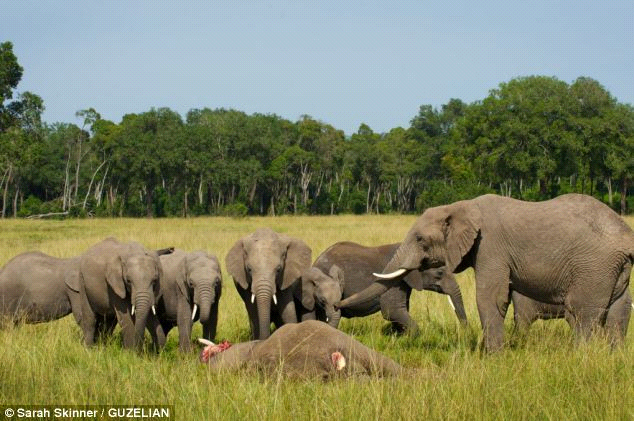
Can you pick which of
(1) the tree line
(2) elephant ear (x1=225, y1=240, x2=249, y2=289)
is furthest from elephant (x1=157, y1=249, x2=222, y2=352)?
(1) the tree line

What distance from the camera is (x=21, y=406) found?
5816mm

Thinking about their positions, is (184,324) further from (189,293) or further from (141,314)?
(141,314)

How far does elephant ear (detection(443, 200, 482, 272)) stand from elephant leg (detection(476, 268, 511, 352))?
1.05ft

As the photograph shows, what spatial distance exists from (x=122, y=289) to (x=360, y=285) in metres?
3.56

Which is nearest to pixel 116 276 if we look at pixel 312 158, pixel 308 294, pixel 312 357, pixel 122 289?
pixel 122 289

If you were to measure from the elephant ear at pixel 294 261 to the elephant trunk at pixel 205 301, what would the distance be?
0.97 metres

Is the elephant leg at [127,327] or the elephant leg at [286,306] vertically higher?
the elephant leg at [286,306]

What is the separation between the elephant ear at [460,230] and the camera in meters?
8.38

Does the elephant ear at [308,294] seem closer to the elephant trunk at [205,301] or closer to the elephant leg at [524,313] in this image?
the elephant trunk at [205,301]

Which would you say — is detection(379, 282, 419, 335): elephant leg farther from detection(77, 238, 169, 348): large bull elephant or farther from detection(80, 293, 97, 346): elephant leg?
detection(80, 293, 97, 346): elephant leg

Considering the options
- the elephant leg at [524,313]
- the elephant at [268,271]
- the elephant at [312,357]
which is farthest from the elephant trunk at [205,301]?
the elephant leg at [524,313]

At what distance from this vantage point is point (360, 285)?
448 inches

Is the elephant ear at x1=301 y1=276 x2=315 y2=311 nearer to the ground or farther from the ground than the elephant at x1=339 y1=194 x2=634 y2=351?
nearer to the ground

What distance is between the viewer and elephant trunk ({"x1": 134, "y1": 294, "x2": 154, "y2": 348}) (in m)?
8.70
